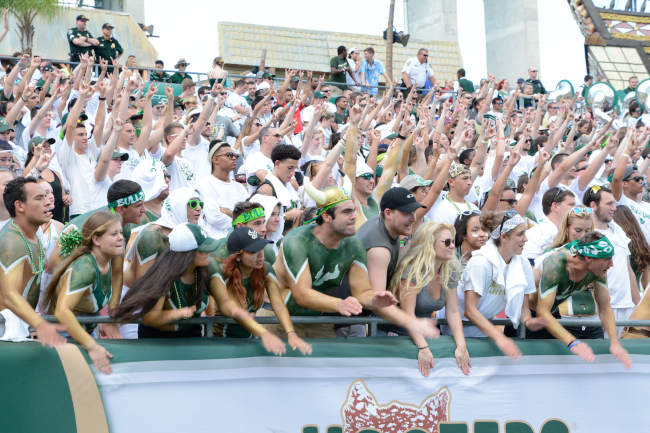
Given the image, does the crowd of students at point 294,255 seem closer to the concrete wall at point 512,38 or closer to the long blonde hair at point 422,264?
the long blonde hair at point 422,264

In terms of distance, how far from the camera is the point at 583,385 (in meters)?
4.77

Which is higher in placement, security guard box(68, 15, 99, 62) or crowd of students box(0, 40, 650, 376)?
security guard box(68, 15, 99, 62)

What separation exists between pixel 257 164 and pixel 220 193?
1.23 meters

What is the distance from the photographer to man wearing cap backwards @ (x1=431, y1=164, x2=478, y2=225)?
6.59 metres

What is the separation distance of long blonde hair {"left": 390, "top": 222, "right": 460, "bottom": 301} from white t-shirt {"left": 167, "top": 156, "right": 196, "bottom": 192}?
3312 millimetres

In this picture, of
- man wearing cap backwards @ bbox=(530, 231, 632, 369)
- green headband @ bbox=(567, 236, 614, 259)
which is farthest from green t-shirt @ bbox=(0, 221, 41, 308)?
green headband @ bbox=(567, 236, 614, 259)

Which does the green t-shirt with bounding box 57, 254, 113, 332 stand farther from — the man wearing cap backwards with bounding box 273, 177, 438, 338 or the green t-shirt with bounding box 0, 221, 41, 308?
the man wearing cap backwards with bounding box 273, 177, 438, 338

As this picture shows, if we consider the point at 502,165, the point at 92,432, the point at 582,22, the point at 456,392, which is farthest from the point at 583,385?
the point at 582,22

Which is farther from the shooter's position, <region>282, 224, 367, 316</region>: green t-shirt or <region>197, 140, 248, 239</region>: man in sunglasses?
<region>197, 140, 248, 239</region>: man in sunglasses

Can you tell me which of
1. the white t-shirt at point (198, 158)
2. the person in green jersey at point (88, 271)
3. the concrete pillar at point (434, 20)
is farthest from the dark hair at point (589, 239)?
the concrete pillar at point (434, 20)

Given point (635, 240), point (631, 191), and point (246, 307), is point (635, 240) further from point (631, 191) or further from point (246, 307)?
point (246, 307)

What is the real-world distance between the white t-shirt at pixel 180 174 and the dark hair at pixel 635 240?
14.2ft

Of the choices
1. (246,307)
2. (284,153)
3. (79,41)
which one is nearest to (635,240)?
(284,153)

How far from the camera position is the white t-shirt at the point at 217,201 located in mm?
6387
